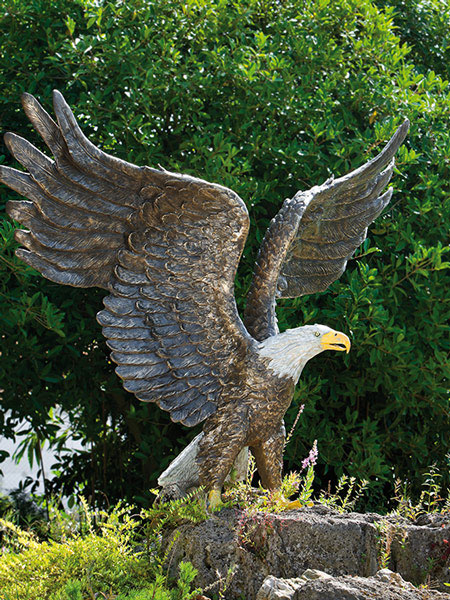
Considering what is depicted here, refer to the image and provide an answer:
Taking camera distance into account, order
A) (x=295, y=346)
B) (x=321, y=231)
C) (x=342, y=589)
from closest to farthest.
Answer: (x=342, y=589), (x=295, y=346), (x=321, y=231)

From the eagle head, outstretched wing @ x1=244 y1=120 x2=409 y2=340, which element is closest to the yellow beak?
the eagle head

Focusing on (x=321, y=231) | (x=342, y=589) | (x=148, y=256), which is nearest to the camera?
(x=342, y=589)

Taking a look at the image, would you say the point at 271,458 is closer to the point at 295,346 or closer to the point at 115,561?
the point at 295,346

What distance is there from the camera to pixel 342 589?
246 centimetres

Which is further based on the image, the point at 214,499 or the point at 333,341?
the point at 333,341

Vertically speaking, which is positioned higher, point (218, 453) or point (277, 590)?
point (218, 453)

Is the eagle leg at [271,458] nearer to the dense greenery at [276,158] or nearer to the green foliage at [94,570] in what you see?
the green foliage at [94,570]

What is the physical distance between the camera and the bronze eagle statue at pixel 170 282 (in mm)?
3012

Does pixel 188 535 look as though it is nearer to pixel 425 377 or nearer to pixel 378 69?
pixel 425 377

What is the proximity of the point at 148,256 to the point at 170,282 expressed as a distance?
0.15 m

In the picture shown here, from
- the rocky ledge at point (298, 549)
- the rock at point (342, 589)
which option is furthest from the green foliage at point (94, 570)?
the rock at point (342, 589)

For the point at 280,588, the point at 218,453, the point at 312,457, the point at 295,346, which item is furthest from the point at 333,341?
the point at 280,588

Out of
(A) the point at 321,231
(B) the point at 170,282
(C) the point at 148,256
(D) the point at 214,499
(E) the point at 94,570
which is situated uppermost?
(A) the point at 321,231

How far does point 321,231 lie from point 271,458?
128cm
